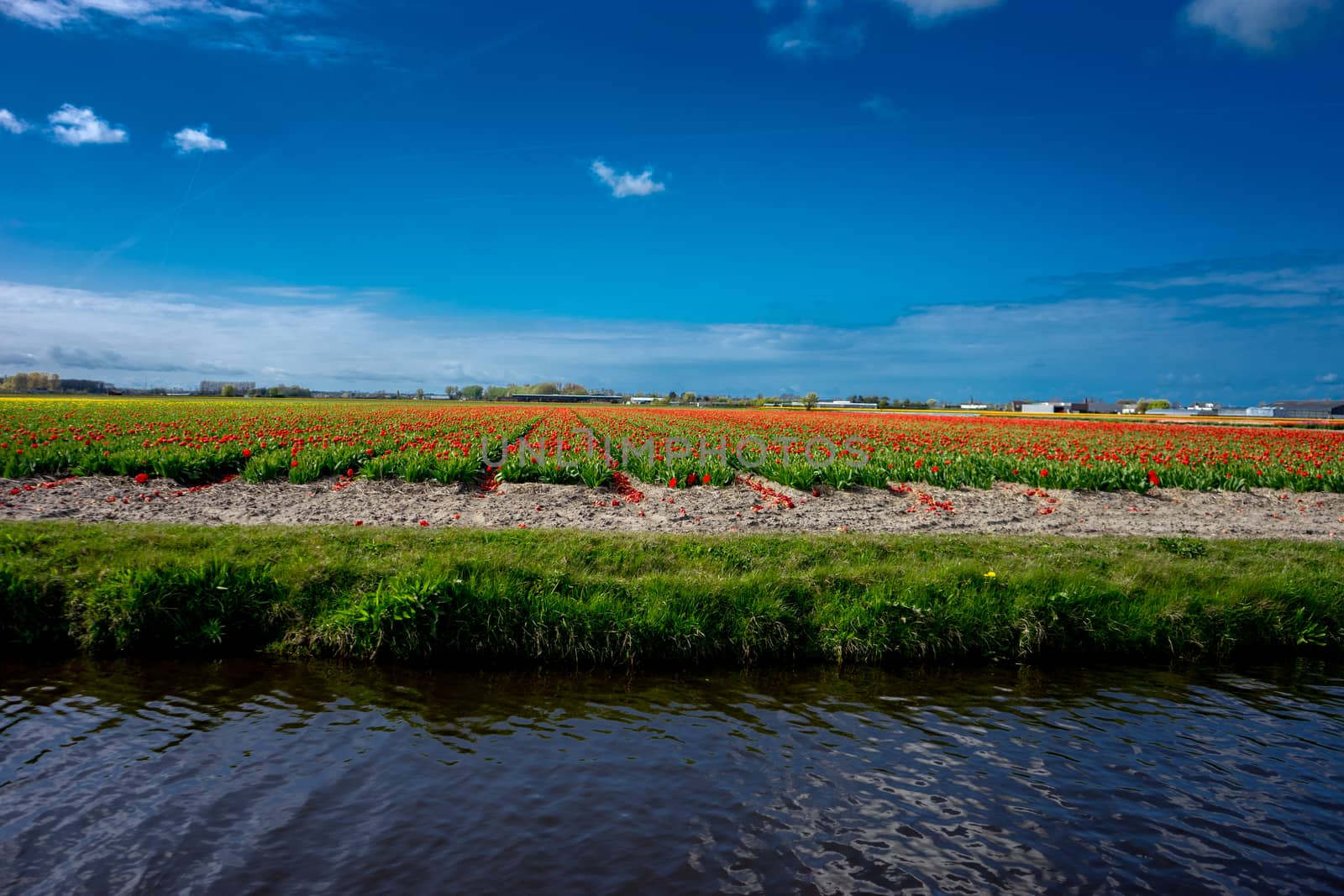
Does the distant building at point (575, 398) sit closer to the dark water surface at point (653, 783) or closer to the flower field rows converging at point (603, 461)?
the flower field rows converging at point (603, 461)

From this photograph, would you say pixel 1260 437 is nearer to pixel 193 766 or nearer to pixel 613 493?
pixel 613 493

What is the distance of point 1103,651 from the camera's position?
29.3 feet

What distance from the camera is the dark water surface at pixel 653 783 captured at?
177 inches

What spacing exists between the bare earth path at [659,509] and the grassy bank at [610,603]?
2.70 metres

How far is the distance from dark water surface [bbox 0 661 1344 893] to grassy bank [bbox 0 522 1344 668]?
0.57m

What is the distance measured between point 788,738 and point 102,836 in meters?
4.92

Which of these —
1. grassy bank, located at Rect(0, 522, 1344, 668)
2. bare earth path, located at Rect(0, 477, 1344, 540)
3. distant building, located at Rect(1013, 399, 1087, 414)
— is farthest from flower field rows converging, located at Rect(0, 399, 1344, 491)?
distant building, located at Rect(1013, 399, 1087, 414)

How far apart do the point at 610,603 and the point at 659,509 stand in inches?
232

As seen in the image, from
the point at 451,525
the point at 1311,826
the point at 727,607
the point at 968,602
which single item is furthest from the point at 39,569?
the point at 1311,826

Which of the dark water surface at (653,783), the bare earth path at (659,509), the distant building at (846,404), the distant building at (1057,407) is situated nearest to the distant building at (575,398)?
Result: the distant building at (846,404)

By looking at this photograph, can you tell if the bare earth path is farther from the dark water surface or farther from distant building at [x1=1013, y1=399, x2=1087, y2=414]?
distant building at [x1=1013, y1=399, x2=1087, y2=414]

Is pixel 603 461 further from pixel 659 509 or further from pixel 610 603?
pixel 610 603

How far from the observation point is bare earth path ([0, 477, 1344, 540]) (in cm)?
1317

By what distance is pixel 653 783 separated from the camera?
5.50 meters
